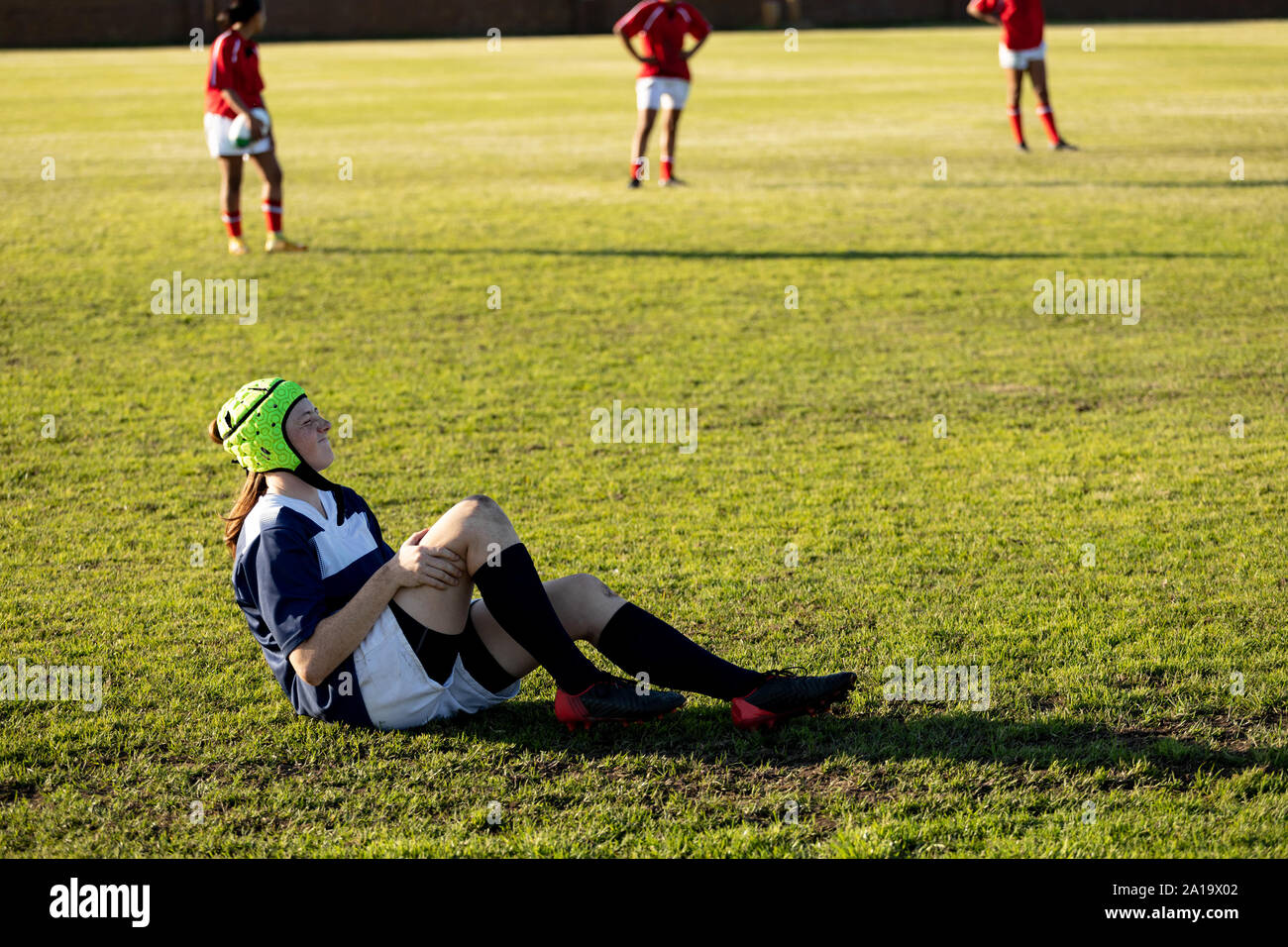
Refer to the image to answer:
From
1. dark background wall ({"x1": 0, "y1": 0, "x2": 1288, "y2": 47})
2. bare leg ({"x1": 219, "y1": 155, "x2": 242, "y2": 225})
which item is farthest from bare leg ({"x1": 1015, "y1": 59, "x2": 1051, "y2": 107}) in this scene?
dark background wall ({"x1": 0, "y1": 0, "x2": 1288, "y2": 47})

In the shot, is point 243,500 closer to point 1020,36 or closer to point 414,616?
point 414,616

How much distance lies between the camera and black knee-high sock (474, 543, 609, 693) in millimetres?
4094

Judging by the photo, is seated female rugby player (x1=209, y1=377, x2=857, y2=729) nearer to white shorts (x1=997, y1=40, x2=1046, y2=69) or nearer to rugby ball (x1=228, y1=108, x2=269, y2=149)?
rugby ball (x1=228, y1=108, x2=269, y2=149)

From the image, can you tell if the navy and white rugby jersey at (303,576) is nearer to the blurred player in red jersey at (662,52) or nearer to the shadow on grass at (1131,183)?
the blurred player in red jersey at (662,52)

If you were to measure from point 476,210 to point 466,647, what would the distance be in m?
11.7

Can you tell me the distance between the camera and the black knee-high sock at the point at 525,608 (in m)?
4.09

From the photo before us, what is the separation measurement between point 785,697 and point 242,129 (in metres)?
9.47

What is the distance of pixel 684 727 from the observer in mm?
4457

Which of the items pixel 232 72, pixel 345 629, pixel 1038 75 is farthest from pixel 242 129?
pixel 1038 75

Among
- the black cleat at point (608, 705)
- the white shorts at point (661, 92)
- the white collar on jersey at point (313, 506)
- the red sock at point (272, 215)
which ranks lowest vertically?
the black cleat at point (608, 705)

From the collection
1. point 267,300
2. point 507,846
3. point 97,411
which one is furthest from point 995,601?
point 267,300

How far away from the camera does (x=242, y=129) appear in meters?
12.0

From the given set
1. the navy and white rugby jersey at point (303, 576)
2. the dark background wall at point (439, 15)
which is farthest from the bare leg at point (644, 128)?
the dark background wall at point (439, 15)

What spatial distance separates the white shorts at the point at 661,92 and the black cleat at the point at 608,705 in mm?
12912
